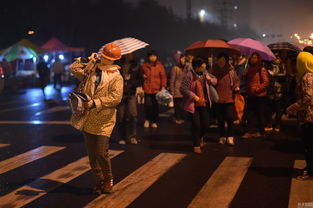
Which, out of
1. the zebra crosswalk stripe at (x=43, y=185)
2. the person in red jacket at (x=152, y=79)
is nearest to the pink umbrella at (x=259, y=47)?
the person in red jacket at (x=152, y=79)

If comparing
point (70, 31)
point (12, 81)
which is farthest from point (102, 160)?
point (70, 31)

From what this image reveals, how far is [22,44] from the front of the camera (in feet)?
91.1

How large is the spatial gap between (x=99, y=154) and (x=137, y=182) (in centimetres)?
101

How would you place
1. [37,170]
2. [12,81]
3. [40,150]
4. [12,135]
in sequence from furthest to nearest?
[12,81] → [12,135] → [40,150] → [37,170]

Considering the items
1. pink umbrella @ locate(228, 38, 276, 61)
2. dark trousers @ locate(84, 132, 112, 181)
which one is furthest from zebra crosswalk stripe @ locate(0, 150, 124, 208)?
pink umbrella @ locate(228, 38, 276, 61)

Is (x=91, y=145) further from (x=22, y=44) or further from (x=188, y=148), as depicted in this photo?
(x=22, y=44)

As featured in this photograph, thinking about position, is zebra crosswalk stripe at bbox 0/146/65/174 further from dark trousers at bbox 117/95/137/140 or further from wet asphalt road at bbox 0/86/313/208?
dark trousers at bbox 117/95/137/140

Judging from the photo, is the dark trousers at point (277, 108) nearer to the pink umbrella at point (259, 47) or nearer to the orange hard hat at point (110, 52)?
the pink umbrella at point (259, 47)

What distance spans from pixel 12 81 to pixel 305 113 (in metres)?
22.6

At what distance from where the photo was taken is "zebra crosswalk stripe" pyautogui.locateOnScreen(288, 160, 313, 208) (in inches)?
215

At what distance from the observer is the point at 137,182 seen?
654 cm

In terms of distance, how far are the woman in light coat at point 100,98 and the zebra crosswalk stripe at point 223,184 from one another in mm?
1332

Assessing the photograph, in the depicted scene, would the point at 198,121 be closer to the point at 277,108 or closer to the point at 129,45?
the point at 129,45

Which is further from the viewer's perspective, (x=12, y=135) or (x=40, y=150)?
(x=12, y=135)
